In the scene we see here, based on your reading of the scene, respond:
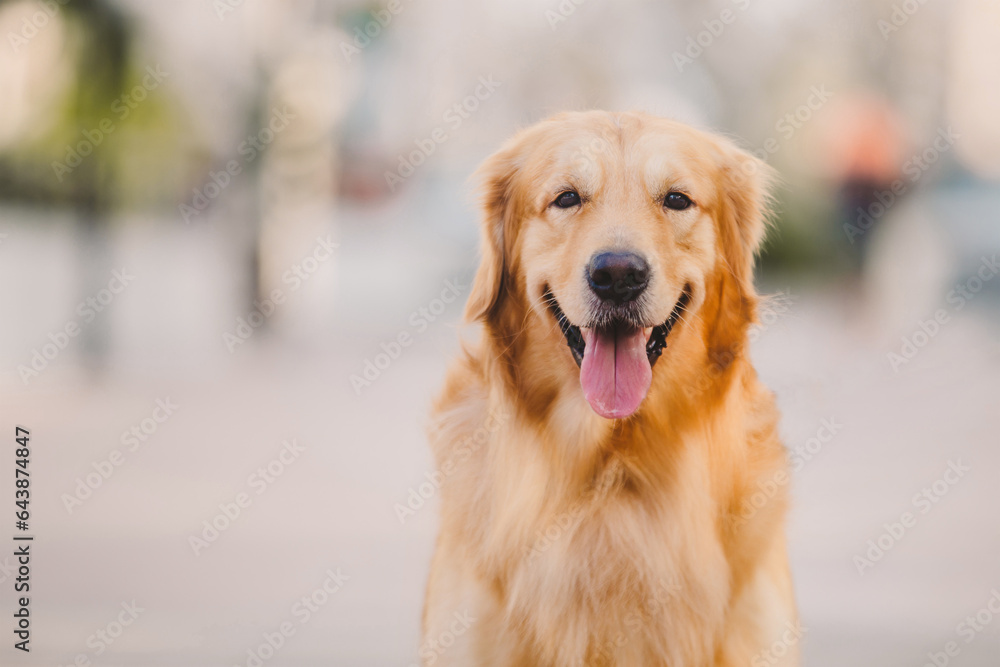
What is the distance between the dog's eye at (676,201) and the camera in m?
2.11

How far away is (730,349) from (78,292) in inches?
231

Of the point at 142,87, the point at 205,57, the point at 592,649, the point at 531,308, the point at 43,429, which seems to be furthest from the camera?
the point at 205,57

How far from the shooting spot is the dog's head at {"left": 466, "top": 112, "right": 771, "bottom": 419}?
2008mm

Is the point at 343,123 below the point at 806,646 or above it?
above

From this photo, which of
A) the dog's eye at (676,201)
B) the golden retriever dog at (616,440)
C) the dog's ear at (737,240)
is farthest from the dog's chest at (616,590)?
the dog's eye at (676,201)

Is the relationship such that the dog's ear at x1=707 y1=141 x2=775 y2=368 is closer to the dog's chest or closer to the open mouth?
the open mouth

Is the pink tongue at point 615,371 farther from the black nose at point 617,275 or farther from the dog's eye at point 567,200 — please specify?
the dog's eye at point 567,200

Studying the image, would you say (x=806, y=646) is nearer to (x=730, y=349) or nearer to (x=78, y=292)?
(x=730, y=349)

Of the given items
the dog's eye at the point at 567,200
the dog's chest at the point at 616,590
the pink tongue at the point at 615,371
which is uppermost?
the dog's eye at the point at 567,200

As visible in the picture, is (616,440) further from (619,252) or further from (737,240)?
(737,240)

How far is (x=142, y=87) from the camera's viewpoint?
6250 mm

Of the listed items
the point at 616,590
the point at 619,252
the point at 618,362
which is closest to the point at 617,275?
the point at 619,252

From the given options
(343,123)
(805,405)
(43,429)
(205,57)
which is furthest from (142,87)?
(805,405)

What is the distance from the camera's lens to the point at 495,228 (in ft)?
7.72
